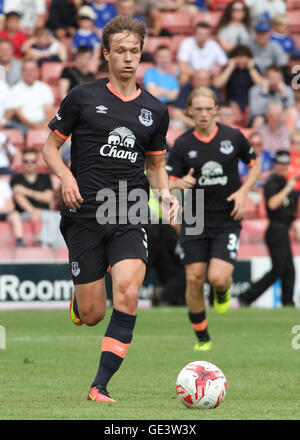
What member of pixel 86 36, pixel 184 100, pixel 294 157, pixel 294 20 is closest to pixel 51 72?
pixel 86 36

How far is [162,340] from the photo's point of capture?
12.1m

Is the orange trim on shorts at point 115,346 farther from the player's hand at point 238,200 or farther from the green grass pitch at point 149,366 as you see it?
the player's hand at point 238,200

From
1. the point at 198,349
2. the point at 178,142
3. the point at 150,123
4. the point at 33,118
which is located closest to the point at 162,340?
the point at 198,349

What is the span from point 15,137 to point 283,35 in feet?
21.8

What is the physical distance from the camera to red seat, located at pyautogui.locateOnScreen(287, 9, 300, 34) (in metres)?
22.8

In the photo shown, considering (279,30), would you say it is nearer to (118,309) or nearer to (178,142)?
(178,142)

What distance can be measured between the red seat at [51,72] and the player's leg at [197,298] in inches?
396

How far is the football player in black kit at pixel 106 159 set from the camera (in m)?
7.06

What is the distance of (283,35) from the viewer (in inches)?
861

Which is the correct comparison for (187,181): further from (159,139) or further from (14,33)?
(14,33)

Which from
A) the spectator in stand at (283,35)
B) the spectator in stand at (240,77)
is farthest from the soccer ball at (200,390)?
the spectator in stand at (283,35)

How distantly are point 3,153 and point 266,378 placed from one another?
10.3 meters

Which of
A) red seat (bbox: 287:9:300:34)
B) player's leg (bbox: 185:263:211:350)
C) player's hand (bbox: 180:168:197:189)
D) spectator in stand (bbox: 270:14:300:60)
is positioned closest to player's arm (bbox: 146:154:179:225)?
player's hand (bbox: 180:168:197:189)

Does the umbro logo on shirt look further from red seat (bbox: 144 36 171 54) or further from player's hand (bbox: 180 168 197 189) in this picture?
red seat (bbox: 144 36 171 54)
